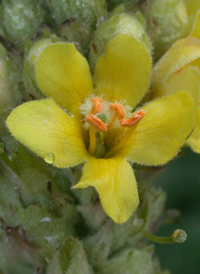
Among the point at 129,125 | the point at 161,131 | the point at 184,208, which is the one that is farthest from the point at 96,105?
the point at 184,208

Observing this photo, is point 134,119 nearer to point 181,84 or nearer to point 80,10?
point 181,84

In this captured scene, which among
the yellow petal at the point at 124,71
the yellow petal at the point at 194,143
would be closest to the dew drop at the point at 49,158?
the yellow petal at the point at 124,71

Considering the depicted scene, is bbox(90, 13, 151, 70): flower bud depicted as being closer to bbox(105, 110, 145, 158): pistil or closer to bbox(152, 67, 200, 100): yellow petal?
bbox(152, 67, 200, 100): yellow petal

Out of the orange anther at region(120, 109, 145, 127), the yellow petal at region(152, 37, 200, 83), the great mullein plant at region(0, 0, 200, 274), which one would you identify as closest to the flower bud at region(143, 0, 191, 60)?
the great mullein plant at region(0, 0, 200, 274)

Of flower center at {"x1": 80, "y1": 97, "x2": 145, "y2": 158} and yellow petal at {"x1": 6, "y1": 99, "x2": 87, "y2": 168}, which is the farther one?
flower center at {"x1": 80, "y1": 97, "x2": 145, "y2": 158}

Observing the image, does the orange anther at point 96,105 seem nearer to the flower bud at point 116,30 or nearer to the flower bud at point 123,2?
the flower bud at point 116,30

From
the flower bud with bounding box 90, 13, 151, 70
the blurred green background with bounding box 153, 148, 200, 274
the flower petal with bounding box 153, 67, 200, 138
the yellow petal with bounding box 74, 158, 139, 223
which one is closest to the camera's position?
the yellow petal with bounding box 74, 158, 139, 223
